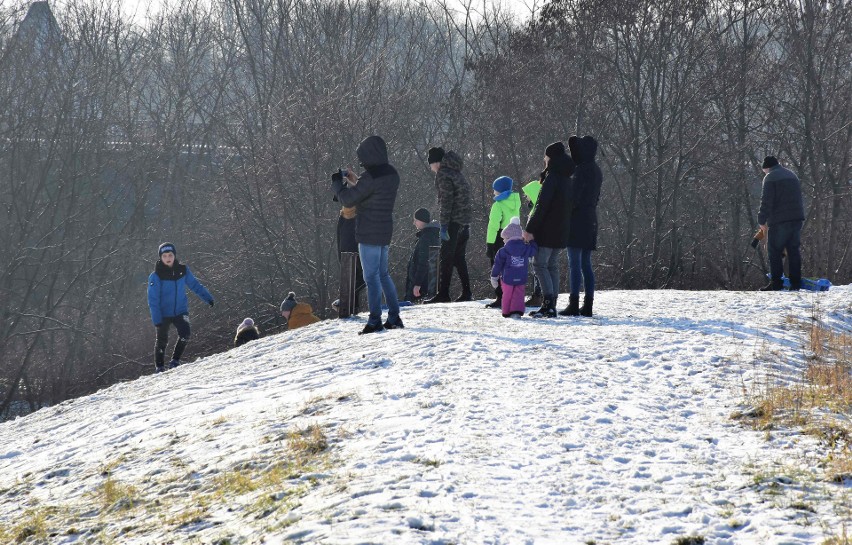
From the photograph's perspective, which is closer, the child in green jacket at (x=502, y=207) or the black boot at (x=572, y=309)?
the black boot at (x=572, y=309)

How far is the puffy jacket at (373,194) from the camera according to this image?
10531 millimetres

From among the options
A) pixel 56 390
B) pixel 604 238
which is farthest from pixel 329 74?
pixel 56 390

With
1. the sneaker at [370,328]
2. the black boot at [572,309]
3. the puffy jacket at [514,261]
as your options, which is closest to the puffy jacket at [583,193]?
the puffy jacket at [514,261]

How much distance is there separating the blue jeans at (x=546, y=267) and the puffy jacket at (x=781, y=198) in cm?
456

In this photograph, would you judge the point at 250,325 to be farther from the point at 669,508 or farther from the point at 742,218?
the point at 742,218

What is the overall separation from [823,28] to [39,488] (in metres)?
24.8

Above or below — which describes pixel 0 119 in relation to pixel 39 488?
above

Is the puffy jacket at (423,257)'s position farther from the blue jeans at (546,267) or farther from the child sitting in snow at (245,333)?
the blue jeans at (546,267)

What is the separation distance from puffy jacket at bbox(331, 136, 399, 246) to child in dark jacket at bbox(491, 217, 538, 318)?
1.59 metres

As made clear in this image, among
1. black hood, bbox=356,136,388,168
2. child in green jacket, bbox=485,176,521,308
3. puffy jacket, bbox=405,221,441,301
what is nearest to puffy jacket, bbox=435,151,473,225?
child in green jacket, bbox=485,176,521,308

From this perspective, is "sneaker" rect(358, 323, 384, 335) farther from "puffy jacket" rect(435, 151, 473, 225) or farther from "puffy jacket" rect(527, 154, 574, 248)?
"puffy jacket" rect(435, 151, 473, 225)

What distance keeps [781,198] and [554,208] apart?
4.97 meters

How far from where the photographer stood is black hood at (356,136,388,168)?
10.5 m

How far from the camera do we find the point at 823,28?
88.0 feet
